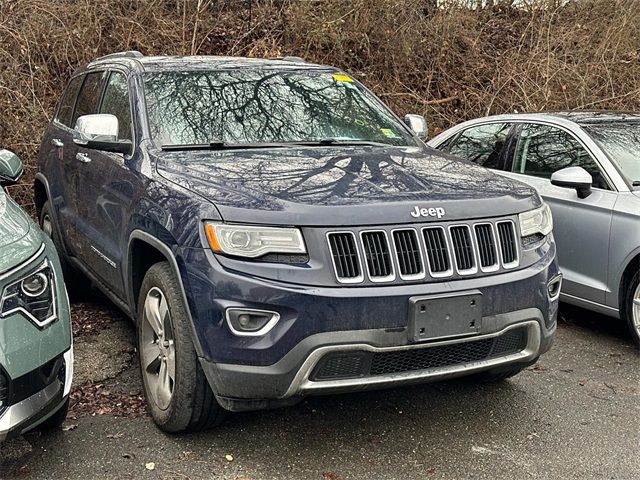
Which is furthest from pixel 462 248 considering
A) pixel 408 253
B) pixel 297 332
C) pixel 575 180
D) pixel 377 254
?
pixel 575 180

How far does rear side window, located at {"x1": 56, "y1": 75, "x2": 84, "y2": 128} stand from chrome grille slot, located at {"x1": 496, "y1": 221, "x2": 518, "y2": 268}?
3.51m

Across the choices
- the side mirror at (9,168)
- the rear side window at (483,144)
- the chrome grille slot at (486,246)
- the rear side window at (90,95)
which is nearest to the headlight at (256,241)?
the chrome grille slot at (486,246)

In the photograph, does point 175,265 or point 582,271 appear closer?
point 175,265

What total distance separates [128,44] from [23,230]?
7.45m

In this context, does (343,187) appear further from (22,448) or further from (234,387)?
(22,448)

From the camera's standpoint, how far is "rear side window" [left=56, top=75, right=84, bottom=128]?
18.4ft

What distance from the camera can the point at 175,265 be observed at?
3.16m

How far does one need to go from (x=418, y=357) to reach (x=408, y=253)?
45 centimetres

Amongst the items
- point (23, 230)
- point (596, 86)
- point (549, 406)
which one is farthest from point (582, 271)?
point (596, 86)

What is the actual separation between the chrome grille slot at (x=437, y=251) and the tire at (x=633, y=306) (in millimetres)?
2116

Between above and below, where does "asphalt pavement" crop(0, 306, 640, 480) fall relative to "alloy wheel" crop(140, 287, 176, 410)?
below

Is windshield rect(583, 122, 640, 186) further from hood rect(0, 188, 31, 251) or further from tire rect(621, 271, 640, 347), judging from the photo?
hood rect(0, 188, 31, 251)

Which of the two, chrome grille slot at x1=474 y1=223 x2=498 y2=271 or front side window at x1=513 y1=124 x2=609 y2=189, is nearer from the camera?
chrome grille slot at x1=474 y1=223 x2=498 y2=271

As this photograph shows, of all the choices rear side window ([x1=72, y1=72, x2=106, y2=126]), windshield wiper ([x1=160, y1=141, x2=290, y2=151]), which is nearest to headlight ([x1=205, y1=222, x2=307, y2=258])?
windshield wiper ([x1=160, y1=141, x2=290, y2=151])
